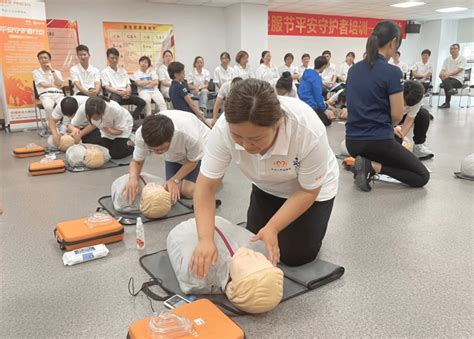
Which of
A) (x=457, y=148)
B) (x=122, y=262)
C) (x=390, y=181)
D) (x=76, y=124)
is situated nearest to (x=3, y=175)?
(x=76, y=124)

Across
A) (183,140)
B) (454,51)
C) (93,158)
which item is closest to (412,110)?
(183,140)

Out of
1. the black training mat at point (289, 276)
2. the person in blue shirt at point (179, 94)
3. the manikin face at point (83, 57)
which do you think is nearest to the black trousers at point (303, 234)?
the black training mat at point (289, 276)

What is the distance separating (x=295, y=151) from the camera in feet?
4.65

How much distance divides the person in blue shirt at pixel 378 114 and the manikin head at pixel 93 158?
229cm

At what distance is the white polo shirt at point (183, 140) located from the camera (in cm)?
241

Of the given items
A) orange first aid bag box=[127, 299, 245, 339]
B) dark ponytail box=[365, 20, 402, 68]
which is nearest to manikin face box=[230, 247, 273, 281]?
orange first aid bag box=[127, 299, 245, 339]

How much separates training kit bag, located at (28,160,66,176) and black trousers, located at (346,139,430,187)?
8.51 feet

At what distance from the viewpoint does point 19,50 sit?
18.7 ft

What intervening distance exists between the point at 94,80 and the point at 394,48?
4570 millimetres

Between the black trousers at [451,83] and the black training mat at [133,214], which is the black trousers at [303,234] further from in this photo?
the black trousers at [451,83]

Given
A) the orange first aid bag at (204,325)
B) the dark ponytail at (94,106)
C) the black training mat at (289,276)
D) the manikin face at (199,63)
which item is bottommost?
the black training mat at (289,276)

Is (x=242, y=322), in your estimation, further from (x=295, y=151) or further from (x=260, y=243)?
(x=295, y=151)

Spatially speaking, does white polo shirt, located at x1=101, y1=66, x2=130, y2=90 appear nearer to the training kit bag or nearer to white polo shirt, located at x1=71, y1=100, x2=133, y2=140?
white polo shirt, located at x1=71, y1=100, x2=133, y2=140

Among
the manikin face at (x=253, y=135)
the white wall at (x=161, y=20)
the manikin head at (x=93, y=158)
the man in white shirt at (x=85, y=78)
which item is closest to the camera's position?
the manikin face at (x=253, y=135)
